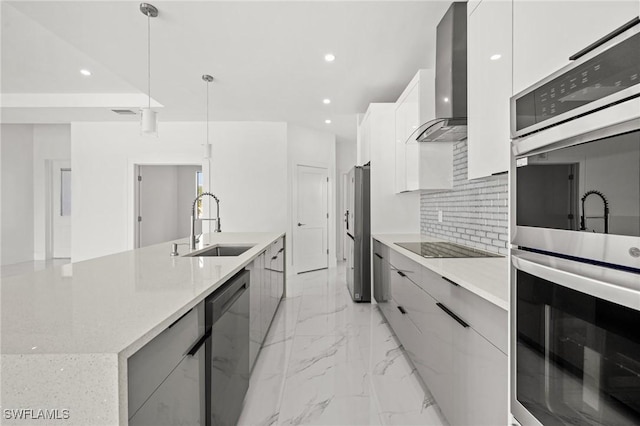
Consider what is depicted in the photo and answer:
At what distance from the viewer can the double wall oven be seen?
1.92 ft

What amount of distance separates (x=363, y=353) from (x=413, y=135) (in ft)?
6.33

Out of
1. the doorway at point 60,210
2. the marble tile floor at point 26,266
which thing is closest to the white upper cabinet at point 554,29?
the marble tile floor at point 26,266

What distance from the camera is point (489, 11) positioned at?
1.52 metres

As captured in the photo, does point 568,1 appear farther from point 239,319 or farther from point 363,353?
point 363,353

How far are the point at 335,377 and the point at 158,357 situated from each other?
1596 millimetres

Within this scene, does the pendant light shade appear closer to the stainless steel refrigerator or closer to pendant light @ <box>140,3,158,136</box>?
pendant light @ <box>140,3,158,136</box>

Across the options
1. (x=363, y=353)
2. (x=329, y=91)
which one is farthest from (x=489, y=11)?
(x=329, y=91)

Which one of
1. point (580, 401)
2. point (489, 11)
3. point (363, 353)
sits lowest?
point (363, 353)

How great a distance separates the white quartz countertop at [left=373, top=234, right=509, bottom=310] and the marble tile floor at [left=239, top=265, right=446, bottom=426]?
2.79ft

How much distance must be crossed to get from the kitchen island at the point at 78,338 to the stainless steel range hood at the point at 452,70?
6.15 feet

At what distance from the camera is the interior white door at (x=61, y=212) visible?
6.82m

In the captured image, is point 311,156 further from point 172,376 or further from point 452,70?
point 172,376

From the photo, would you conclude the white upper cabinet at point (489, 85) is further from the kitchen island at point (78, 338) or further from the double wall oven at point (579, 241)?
the kitchen island at point (78, 338)

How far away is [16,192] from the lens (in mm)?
6242
